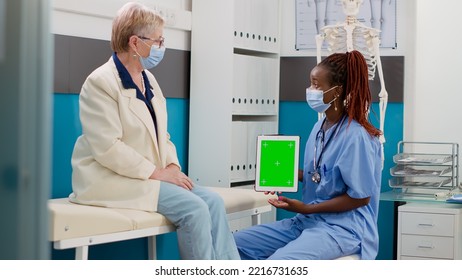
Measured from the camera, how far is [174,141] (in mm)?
3953

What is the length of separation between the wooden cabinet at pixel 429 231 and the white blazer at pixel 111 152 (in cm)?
154

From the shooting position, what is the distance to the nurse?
9.23 feet

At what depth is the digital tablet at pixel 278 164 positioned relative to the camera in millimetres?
3018

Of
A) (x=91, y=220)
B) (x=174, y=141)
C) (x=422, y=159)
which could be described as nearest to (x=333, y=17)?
(x=422, y=159)

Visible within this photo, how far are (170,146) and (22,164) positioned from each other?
222 centimetres

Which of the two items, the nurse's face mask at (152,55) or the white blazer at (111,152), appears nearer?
the white blazer at (111,152)

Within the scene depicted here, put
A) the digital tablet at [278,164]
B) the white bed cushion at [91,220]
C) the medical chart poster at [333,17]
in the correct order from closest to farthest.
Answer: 1. the white bed cushion at [91,220]
2. the digital tablet at [278,164]
3. the medical chart poster at [333,17]

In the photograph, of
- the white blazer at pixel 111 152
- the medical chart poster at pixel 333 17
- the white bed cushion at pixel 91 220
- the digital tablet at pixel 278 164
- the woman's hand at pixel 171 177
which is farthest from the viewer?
the medical chart poster at pixel 333 17

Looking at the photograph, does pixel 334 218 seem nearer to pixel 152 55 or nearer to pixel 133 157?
pixel 133 157

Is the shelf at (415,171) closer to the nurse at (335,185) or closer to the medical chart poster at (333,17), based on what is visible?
the medical chart poster at (333,17)

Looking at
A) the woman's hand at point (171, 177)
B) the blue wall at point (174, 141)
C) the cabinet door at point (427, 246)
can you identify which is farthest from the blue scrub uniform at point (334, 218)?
the cabinet door at point (427, 246)

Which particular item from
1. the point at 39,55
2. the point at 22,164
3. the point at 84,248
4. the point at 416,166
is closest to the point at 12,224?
the point at 22,164

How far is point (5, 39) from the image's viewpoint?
0.95 m

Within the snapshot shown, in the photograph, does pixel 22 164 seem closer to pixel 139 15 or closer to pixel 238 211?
pixel 139 15
